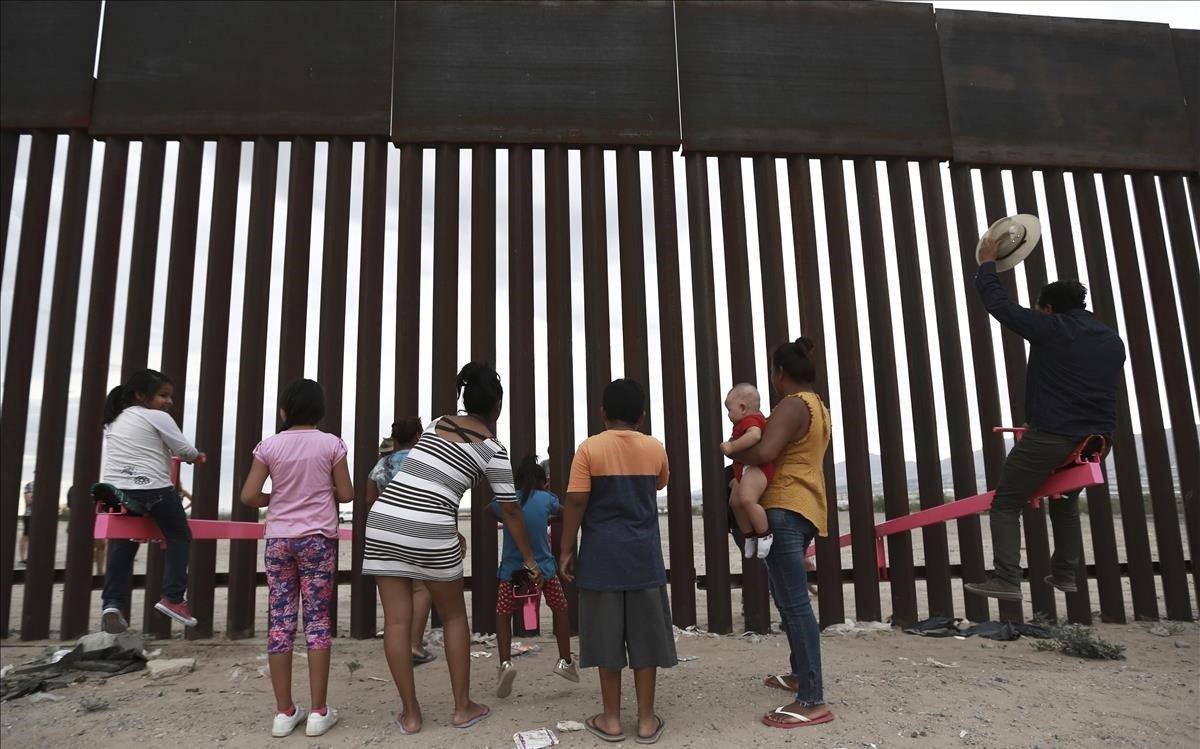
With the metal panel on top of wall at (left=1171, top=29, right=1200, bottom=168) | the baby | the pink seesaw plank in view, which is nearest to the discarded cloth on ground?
the baby

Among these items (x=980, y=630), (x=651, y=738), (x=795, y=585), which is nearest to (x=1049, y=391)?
(x=795, y=585)

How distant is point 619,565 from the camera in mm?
3113

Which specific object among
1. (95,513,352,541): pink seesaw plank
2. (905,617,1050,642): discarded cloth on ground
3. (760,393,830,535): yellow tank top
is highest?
(760,393,830,535): yellow tank top

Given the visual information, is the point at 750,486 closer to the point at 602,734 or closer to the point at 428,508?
the point at 602,734

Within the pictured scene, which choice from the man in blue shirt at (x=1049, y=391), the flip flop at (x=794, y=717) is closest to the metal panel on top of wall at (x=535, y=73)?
the man in blue shirt at (x=1049, y=391)

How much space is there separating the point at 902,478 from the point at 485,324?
322 cm

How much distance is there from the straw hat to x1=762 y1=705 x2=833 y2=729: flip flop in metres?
2.41

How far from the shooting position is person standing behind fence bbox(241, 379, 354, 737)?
3.26m

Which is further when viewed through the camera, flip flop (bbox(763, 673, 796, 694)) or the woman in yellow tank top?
flip flop (bbox(763, 673, 796, 694))

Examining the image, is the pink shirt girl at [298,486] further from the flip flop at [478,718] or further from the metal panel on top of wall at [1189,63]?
the metal panel on top of wall at [1189,63]

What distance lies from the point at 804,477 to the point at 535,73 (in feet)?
12.5

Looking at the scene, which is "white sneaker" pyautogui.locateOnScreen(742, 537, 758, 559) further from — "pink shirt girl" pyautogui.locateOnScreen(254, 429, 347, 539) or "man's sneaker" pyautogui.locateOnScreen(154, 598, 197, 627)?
"man's sneaker" pyautogui.locateOnScreen(154, 598, 197, 627)

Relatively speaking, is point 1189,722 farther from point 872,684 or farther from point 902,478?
point 902,478

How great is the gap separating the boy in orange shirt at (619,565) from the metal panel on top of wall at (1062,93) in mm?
4235
